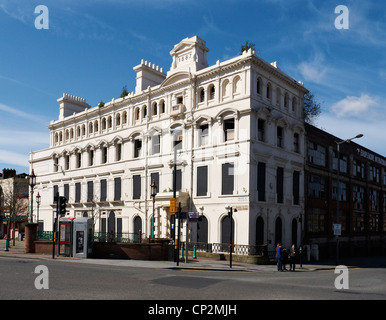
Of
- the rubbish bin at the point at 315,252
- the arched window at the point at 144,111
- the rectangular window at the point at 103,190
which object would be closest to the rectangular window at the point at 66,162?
the rectangular window at the point at 103,190

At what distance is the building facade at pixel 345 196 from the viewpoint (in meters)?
40.1

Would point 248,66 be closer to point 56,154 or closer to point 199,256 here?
point 199,256

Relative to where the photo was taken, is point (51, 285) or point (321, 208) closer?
point (51, 285)

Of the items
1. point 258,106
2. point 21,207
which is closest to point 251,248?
point 258,106

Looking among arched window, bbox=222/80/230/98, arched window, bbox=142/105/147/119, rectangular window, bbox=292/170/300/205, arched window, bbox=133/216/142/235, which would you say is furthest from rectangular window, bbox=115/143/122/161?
rectangular window, bbox=292/170/300/205

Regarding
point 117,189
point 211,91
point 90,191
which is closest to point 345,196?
point 211,91

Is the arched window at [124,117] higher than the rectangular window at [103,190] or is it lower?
higher

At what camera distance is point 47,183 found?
54.2 meters

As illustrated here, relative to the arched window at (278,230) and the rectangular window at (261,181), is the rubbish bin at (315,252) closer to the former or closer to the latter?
the arched window at (278,230)

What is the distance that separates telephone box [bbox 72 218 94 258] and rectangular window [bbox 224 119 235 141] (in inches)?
527

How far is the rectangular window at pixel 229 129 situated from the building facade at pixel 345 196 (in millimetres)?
9733

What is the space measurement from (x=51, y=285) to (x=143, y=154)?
2680cm

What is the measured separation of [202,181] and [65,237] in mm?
12421
